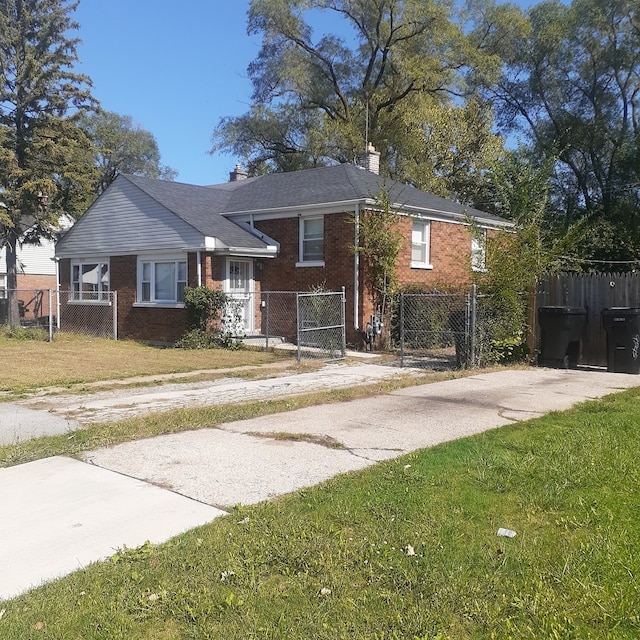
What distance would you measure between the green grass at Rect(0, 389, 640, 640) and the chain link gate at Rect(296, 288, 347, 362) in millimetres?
10521

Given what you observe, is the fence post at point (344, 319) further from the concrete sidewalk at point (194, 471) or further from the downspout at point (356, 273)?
the concrete sidewalk at point (194, 471)

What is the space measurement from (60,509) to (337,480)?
2.17 metres

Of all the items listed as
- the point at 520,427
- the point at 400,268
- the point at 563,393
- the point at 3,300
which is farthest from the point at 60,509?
the point at 3,300

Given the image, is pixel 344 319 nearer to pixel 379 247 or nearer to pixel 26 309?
pixel 379 247

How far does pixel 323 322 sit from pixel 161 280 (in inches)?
250

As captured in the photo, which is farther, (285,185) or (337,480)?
(285,185)

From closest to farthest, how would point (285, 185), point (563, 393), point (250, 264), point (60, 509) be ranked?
point (60, 509), point (563, 393), point (250, 264), point (285, 185)

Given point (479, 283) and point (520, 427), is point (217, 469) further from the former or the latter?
point (479, 283)

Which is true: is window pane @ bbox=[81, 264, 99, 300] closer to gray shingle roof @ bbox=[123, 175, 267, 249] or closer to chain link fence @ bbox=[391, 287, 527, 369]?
gray shingle roof @ bbox=[123, 175, 267, 249]

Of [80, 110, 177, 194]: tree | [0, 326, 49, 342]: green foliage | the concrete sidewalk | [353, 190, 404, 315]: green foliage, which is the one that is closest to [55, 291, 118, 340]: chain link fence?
[0, 326, 49, 342]: green foliage

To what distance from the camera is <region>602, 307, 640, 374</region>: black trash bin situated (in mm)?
12109

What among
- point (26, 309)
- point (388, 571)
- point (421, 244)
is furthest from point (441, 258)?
point (26, 309)

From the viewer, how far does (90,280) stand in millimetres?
22219

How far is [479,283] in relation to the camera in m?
13.8
